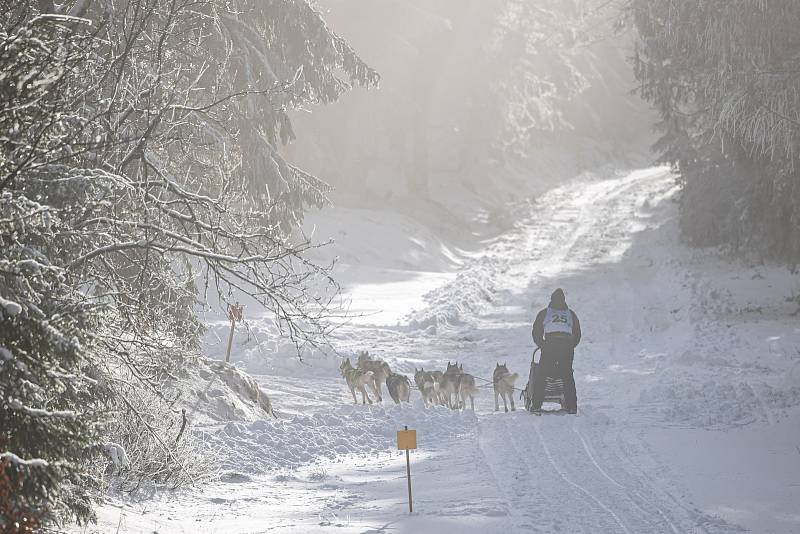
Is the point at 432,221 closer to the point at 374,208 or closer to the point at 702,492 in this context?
the point at 374,208

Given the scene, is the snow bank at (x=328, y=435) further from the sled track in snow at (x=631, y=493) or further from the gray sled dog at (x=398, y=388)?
the sled track in snow at (x=631, y=493)

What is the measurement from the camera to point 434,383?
1433cm

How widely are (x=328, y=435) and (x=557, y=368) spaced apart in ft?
12.3

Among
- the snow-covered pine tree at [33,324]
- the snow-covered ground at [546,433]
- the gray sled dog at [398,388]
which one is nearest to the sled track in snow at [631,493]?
the snow-covered ground at [546,433]

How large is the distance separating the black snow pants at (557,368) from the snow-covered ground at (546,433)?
361 mm

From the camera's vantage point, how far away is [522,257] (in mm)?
35375

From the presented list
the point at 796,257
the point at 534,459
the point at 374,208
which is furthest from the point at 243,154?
the point at 374,208

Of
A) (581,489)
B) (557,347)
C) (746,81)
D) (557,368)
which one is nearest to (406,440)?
(581,489)

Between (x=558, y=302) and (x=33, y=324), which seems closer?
(x=33, y=324)

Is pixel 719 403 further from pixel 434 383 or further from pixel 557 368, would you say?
pixel 434 383

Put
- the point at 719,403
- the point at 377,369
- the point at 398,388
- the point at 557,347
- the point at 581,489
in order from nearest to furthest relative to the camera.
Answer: the point at 581,489
the point at 719,403
the point at 557,347
the point at 398,388
the point at 377,369

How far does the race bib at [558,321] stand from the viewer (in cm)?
1352

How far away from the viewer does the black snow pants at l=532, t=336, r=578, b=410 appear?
12852mm

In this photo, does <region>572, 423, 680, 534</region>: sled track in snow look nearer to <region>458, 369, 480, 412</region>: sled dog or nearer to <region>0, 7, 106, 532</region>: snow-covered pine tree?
<region>458, 369, 480, 412</region>: sled dog
